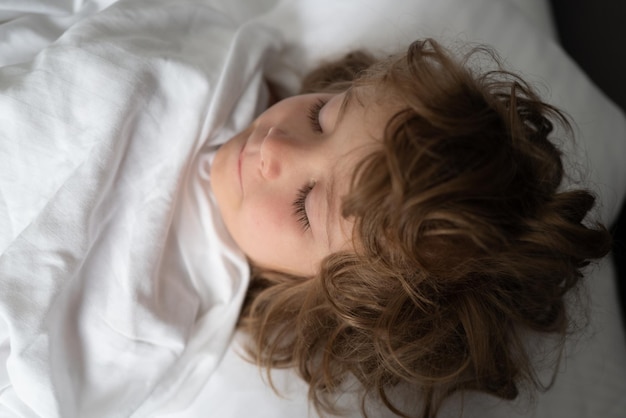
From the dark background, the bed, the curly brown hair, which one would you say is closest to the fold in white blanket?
the bed

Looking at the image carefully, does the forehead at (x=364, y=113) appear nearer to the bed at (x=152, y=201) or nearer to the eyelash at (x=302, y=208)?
the eyelash at (x=302, y=208)

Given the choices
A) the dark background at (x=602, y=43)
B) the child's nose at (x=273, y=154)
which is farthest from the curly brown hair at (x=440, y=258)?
the dark background at (x=602, y=43)

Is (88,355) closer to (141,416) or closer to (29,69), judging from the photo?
(141,416)

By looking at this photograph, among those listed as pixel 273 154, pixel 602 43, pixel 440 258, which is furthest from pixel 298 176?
pixel 602 43

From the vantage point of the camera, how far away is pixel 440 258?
67cm

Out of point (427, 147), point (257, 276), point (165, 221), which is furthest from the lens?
point (257, 276)

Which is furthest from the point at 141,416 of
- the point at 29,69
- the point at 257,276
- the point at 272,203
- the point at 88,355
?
the point at 29,69

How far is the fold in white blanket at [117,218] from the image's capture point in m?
0.75

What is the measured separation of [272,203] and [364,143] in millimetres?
158

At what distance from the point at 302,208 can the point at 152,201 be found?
0.79 feet

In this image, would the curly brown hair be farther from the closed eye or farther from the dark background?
the dark background

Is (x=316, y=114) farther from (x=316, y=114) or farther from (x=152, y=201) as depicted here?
(x=152, y=201)

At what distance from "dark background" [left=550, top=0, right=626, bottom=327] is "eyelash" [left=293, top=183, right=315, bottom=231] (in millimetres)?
678

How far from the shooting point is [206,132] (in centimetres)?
88
